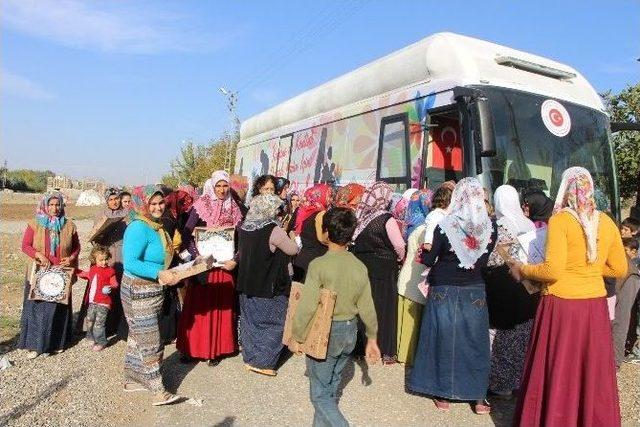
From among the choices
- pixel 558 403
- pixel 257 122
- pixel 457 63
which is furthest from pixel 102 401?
pixel 257 122

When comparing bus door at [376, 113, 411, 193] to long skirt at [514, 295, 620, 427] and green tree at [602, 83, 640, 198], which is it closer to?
long skirt at [514, 295, 620, 427]

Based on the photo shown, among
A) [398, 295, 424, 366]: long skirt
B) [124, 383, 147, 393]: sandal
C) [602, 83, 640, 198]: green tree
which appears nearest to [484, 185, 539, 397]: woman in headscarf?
[398, 295, 424, 366]: long skirt

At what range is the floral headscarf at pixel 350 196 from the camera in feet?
16.9

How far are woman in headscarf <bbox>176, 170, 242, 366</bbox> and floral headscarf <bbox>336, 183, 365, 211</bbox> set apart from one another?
3.78ft

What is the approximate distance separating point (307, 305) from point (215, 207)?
8.50ft

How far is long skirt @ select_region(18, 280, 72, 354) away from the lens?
571cm

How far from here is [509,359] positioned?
460cm

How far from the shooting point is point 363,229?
16.9 ft

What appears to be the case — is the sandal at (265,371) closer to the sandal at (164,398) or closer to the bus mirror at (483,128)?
the sandal at (164,398)

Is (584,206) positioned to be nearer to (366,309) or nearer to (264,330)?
(366,309)

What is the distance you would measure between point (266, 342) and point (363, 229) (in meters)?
1.44

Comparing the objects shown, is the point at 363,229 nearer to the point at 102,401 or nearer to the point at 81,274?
the point at 102,401

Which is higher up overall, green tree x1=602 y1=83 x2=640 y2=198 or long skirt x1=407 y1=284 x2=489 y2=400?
green tree x1=602 y1=83 x2=640 y2=198

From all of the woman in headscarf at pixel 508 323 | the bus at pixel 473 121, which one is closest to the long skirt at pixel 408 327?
the woman in headscarf at pixel 508 323
